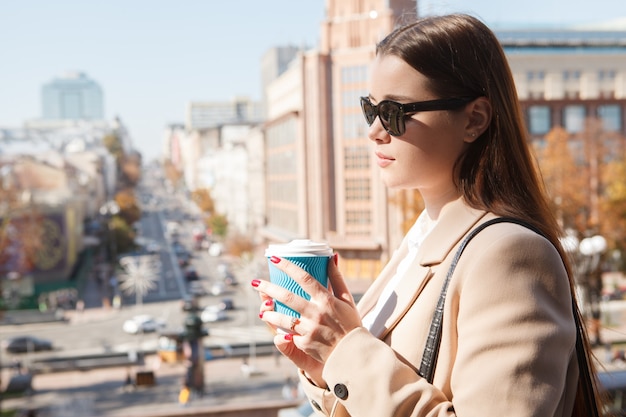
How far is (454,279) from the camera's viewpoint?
2.25 ft

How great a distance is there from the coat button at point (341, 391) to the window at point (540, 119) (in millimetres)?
20317

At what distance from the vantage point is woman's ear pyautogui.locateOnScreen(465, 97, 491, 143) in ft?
2.42

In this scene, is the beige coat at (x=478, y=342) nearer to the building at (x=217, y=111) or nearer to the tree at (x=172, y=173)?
the tree at (x=172, y=173)

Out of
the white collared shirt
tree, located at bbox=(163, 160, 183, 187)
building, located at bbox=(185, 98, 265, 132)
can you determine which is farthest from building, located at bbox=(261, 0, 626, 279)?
building, located at bbox=(185, 98, 265, 132)

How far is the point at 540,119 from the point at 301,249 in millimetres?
20722

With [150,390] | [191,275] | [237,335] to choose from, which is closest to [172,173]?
[191,275]

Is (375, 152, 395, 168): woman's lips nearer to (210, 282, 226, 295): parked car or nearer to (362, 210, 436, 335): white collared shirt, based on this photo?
(362, 210, 436, 335): white collared shirt

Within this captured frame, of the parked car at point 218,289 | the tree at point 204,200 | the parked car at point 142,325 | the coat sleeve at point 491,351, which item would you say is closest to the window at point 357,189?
the parked car at point 218,289

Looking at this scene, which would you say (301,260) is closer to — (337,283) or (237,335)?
(337,283)

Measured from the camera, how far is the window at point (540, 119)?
20.2 m

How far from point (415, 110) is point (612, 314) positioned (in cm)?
1575

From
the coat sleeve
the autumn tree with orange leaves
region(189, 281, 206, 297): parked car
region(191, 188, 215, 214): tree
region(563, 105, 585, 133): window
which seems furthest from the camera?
region(191, 188, 215, 214): tree

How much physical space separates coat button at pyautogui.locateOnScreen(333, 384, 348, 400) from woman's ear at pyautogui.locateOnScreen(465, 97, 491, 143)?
26 cm

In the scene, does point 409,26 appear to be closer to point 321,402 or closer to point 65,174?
point 321,402
